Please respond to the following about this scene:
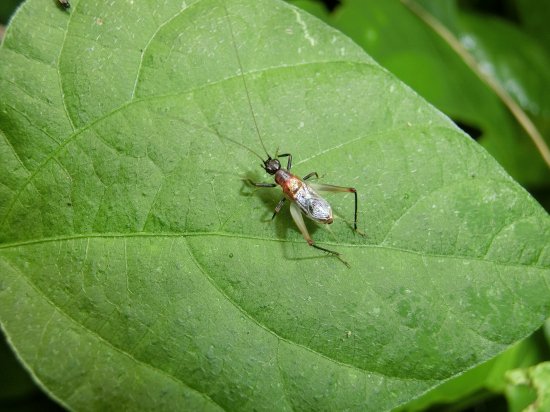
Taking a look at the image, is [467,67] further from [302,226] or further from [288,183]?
[302,226]

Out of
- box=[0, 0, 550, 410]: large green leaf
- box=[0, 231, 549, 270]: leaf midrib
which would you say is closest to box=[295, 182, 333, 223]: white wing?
box=[0, 0, 550, 410]: large green leaf

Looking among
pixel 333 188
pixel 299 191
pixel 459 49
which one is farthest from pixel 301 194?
pixel 459 49

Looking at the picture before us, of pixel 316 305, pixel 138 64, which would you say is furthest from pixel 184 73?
pixel 316 305

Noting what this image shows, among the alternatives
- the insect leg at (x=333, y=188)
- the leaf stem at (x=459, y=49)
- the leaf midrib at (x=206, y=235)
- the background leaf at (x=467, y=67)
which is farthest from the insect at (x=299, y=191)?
the leaf stem at (x=459, y=49)

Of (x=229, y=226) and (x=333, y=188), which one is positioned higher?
(x=333, y=188)

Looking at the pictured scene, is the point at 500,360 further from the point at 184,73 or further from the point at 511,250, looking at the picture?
the point at 184,73

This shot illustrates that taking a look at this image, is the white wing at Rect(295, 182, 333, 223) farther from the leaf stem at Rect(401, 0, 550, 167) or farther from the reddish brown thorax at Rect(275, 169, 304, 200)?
the leaf stem at Rect(401, 0, 550, 167)

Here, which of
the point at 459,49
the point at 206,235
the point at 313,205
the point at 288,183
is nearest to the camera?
the point at 206,235
